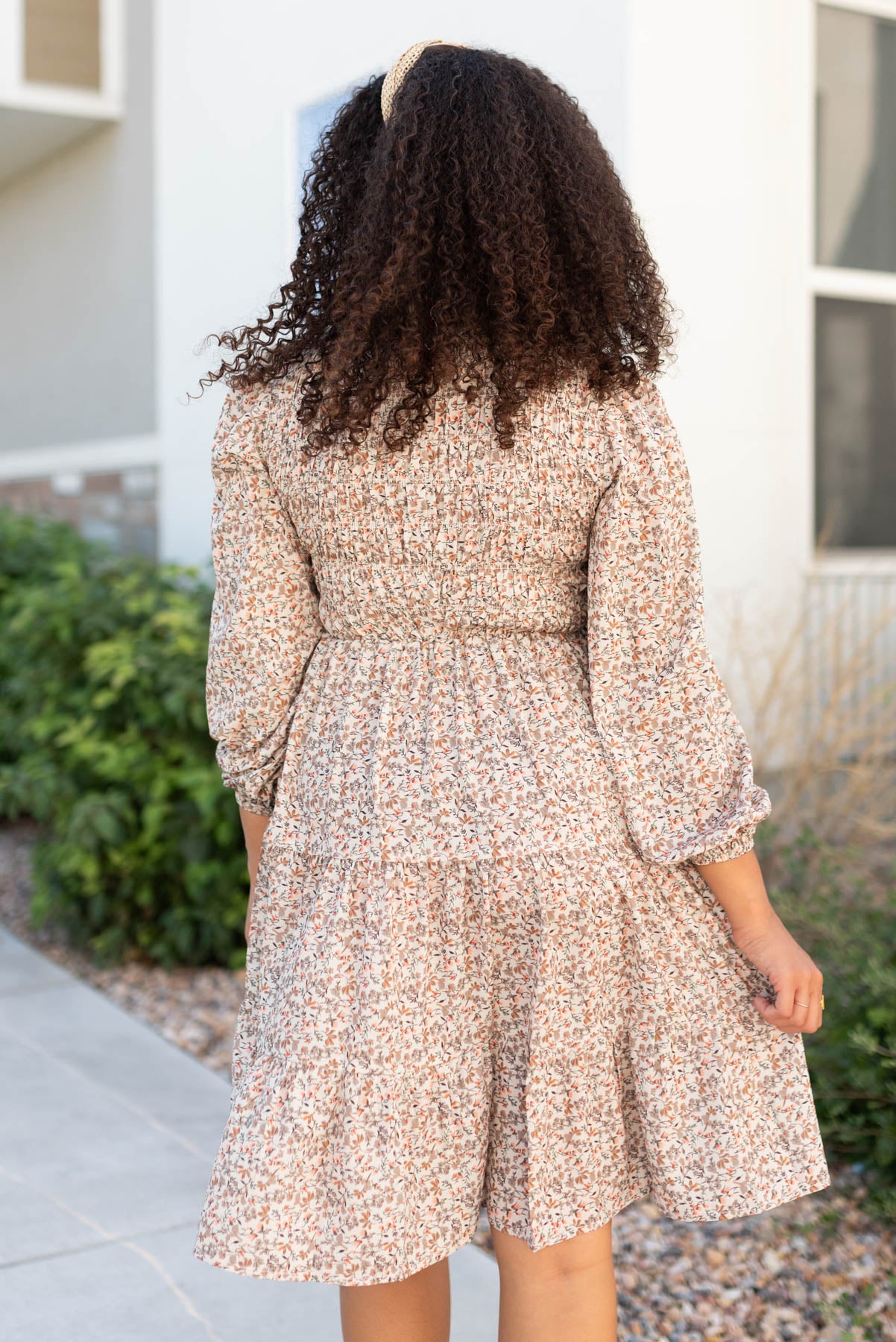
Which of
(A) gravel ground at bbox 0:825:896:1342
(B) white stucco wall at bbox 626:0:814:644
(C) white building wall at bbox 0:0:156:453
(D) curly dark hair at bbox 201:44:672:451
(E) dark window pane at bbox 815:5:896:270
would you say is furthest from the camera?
(C) white building wall at bbox 0:0:156:453

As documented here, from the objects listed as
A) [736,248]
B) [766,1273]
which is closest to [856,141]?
[736,248]

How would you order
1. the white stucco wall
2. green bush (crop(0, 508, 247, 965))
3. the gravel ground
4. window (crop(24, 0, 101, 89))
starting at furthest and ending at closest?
window (crop(24, 0, 101, 89)), the white stucco wall, green bush (crop(0, 508, 247, 965)), the gravel ground

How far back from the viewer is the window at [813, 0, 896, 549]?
4883 millimetres

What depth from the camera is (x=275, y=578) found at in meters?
1.59

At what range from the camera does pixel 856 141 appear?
16.3 feet

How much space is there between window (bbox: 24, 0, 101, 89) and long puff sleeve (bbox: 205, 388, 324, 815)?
20.1ft

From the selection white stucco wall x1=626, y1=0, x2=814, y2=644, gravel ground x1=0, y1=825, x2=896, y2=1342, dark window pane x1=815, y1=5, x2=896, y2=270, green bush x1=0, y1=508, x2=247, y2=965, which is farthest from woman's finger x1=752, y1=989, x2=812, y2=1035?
dark window pane x1=815, y1=5, x2=896, y2=270

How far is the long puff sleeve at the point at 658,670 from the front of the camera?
4.79 feet

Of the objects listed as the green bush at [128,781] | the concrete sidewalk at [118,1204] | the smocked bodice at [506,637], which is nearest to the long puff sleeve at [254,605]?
the smocked bodice at [506,637]

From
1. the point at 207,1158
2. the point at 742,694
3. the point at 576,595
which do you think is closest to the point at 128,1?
the point at 742,694

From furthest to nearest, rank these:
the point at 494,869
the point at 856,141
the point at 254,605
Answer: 1. the point at 856,141
2. the point at 254,605
3. the point at 494,869

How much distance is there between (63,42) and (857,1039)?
6.35 m

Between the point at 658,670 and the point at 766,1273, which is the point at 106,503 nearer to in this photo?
the point at 766,1273

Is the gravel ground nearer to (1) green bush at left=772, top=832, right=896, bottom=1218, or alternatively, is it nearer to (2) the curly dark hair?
(1) green bush at left=772, top=832, right=896, bottom=1218
